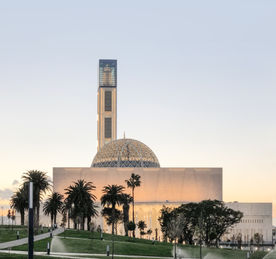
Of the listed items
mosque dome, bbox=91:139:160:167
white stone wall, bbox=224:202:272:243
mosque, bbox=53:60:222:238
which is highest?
mosque dome, bbox=91:139:160:167

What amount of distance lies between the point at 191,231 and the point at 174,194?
67.7 m

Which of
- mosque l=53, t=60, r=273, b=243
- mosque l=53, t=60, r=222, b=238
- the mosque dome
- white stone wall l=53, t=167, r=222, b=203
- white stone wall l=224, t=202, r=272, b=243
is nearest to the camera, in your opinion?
mosque l=53, t=60, r=273, b=243

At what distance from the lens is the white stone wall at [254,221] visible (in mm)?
A: 179125

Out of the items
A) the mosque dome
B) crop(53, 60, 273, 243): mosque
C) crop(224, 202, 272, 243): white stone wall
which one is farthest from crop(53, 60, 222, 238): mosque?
crop(224, 202, 272, 243): white stone wall

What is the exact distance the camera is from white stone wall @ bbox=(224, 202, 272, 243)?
179125mm

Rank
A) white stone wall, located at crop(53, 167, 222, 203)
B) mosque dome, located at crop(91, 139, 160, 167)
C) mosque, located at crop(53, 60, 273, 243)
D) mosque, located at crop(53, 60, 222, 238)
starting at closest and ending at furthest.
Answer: mosque, located at crop(53, 60, 273, 243)
mosque, located at crop(53, 60, 222, 238)
white stone wall, located at crop(53, 167, 222, 203)
mosque dome, located at crop(91, 139, 160, 167)

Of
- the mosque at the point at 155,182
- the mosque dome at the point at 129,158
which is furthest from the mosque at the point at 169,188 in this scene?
the mosque dome at the point at 129,158

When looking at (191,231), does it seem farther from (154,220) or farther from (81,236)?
(154,220)

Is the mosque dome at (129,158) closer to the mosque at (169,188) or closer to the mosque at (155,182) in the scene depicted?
the mosque at (155,182)

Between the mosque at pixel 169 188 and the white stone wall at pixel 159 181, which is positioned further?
the white stone wall at pixel 159 181

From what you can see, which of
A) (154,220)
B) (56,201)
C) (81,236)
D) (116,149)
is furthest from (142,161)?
(81,236)

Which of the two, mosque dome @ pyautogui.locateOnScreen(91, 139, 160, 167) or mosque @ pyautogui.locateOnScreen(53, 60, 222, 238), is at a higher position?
mosque dome @ pyautogui.locateOnScreen(91, 139, 160, 167)

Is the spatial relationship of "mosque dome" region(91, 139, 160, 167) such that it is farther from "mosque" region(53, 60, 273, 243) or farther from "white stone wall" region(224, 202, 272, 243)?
"white stone wall" region(224, 202, 272, 243)

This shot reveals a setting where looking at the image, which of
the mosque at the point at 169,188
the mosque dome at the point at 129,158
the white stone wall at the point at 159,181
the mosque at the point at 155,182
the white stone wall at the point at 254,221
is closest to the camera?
the mosque at the point at 169,188
